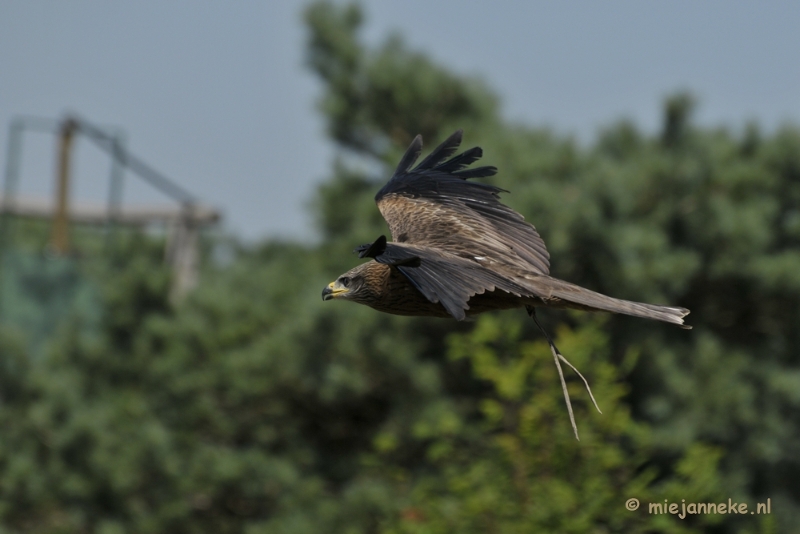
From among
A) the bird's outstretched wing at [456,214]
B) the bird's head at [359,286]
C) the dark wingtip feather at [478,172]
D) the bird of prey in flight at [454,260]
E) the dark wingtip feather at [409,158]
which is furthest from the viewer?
the dark wingtip feather at [409,158]

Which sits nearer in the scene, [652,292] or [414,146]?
[414,146]

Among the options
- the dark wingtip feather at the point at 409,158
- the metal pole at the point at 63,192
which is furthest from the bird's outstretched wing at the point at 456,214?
the metal pole at the point at 63,192

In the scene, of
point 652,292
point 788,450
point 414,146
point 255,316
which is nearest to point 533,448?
point 414,146

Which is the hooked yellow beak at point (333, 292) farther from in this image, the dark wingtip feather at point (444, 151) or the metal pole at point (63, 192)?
the metal pole at point (63, 192)

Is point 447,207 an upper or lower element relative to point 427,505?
upper

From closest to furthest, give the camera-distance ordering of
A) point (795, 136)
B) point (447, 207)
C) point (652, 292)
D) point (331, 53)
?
point (447, 207) → point (652, 292) → point (795, 136) → point (331, 53)

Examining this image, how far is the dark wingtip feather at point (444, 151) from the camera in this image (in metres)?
7.78

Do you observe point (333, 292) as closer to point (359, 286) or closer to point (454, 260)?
point (359, 286)

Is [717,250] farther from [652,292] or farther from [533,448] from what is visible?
[533,448]

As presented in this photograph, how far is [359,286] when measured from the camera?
21.5ft

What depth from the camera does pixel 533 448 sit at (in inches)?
437

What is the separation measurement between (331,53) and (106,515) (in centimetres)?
745

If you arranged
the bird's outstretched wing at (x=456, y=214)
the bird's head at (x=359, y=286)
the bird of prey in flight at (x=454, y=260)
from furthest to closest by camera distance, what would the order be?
the bird's outstretched wing at (x=456, y=214) < the bird's head at (x=359, y=286) < the bird of prey in flight at (x=454, y=260)

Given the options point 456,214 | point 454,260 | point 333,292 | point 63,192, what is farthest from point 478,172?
point 63,192
